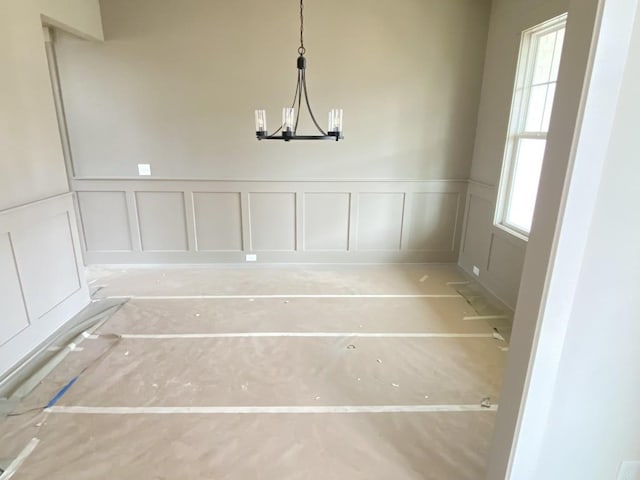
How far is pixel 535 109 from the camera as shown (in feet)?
10.6

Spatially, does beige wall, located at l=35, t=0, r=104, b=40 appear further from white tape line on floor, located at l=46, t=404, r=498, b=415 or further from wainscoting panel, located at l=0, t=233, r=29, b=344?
white tape line on floor, located at l=46, t=404, r=498, b=415

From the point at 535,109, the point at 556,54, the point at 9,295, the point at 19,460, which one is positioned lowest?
the point at 19,460

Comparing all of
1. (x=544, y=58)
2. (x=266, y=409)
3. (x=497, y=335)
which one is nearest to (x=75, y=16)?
(x=266, y=409)

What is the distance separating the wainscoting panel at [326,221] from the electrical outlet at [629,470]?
3.35 m

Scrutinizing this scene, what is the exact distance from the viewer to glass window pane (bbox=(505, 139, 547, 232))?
323 cm

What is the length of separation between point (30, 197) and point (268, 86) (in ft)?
8.24

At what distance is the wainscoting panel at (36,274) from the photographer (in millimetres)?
2539

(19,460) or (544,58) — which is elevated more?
(544,58)

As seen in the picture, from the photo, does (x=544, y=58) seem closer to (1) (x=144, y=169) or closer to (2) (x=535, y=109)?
(2) (x=535, y=109)

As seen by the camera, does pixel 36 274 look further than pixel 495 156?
No

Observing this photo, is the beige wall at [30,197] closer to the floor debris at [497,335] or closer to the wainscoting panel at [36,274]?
the wainscoting panel at [36,274]

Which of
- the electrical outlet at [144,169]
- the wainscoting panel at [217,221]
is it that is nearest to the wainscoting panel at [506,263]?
the wainscoting panel at [217,221]

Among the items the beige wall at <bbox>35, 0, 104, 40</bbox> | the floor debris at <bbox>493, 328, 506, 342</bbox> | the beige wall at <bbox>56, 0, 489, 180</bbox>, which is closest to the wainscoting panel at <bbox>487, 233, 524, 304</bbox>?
the floor debris at <bbox>493, 328, 506, 342</bbox>

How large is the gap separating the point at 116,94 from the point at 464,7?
3.95 meters
